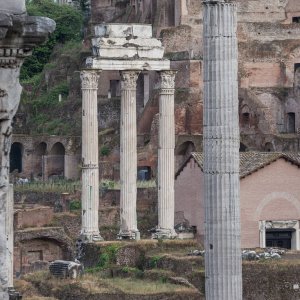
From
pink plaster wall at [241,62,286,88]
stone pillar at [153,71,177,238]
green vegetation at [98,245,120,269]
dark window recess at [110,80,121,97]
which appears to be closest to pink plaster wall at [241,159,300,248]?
stone pillar at [153,71,177,238]

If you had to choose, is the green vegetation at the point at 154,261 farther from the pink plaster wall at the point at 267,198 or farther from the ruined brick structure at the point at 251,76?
the ruined brick structure at the point at 251,76

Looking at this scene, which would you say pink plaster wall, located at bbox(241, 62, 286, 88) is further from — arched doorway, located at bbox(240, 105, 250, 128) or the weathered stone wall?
the weathered stone wall

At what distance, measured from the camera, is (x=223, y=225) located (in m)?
14.9

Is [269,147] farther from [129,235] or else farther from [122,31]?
[129,235]

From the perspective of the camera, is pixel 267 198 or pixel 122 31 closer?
pixel 122 31

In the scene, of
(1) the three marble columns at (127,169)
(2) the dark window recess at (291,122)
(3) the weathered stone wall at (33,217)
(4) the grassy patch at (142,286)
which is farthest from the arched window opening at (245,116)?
(4) the grassy patch at (142,286)

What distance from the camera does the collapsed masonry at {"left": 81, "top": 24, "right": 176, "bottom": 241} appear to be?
38031 millimetres

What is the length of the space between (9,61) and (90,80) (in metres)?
32.2

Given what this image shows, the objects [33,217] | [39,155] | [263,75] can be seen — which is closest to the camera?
[33,217]

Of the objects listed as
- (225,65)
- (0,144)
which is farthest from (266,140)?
(0,144)

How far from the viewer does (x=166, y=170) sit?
3841 cm

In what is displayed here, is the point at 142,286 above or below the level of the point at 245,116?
below

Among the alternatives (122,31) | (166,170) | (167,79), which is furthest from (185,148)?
(166,170)

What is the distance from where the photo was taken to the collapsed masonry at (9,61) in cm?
687
